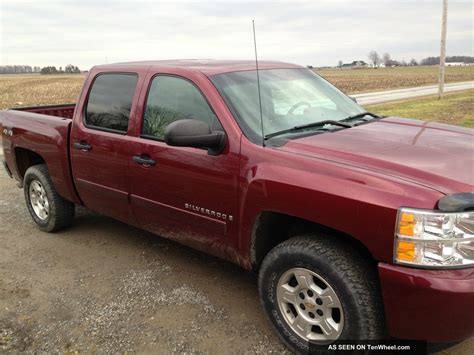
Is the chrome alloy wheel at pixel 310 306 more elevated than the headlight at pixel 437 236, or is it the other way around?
the headlight at pixel 437 236

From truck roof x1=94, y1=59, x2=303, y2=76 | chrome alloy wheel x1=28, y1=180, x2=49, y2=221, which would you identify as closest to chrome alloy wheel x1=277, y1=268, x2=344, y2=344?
truck roof x1=94, y1=59, x2=303, y2=76

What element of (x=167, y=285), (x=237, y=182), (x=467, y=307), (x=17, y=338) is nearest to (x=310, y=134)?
(x=237, y=182)

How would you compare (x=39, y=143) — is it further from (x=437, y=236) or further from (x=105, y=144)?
(x=437, y=236)

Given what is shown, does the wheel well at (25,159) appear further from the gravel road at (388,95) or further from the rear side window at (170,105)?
the gravel road at (388,95)

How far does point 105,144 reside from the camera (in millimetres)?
3977

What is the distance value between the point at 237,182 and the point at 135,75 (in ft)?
5.08

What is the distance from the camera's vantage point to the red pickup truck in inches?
90.3

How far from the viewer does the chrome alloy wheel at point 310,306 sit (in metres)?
2.64

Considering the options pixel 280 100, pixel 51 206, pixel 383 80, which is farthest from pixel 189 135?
pixel 383 80

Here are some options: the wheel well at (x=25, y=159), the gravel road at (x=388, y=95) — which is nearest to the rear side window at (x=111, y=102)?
the wheel well at (x=25, y=159)

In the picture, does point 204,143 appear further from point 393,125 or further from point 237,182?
point 393,125

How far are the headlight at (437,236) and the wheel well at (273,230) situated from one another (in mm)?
550

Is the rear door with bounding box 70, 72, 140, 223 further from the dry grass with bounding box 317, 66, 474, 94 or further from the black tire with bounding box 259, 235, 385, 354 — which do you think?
the dry grass with bounding box 317, 66, 474, 94

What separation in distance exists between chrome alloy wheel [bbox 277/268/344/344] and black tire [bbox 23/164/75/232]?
3.02 metres
